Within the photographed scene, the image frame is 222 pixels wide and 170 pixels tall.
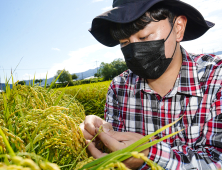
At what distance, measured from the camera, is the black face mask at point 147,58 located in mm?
1983

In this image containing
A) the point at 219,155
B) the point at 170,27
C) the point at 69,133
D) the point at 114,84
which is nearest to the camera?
the point at 69,133

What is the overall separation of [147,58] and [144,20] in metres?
0.49

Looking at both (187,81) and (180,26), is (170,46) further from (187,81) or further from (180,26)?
(187,81)

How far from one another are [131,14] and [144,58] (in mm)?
592

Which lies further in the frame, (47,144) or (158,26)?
(158,26)

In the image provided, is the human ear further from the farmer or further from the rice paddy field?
the rice paddy field

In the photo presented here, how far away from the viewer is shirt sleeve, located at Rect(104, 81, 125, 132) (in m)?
2.48

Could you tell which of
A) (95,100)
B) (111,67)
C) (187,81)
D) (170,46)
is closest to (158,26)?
(170,46)

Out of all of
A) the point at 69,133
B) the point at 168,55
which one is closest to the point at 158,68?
the point at 168,55

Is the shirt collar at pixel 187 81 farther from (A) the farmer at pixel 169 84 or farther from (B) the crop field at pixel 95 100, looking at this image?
(B) the crop field at pixel 95 100

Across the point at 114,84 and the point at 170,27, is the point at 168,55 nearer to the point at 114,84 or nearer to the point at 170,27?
the point at 170,27

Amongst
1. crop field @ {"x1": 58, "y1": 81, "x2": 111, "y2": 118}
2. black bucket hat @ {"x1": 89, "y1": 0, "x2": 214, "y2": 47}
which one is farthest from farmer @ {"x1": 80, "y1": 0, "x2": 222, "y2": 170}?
crop field @ {"x1": 58, "y1": 81, "x2": 111, "y2": 118}

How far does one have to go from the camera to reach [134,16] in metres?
1.72

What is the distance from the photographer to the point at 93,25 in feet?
7.73
